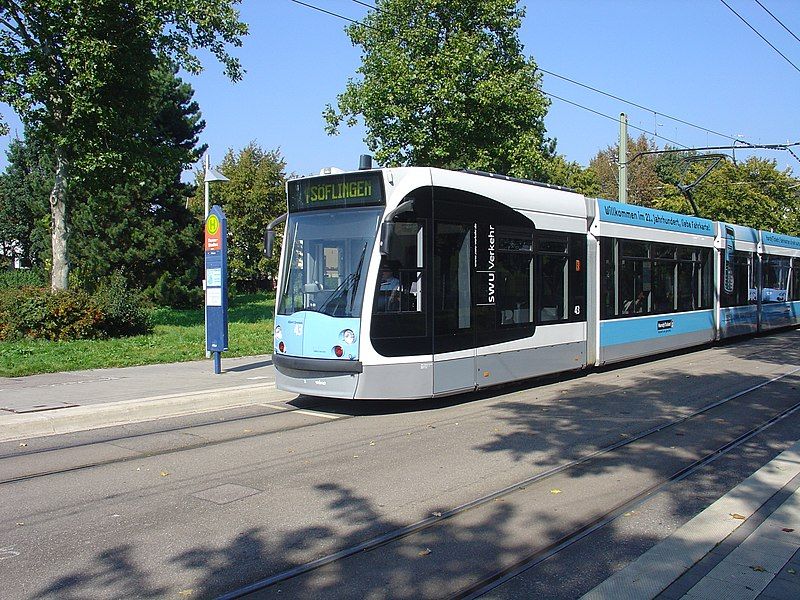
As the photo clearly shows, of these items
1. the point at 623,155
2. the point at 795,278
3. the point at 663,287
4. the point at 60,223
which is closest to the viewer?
the point at 663,287

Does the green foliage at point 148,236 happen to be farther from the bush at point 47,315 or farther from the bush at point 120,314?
the bush at point 47,315

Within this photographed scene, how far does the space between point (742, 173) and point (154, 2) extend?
41.5m

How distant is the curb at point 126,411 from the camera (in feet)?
30.6

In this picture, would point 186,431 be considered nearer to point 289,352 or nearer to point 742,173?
point 289,352

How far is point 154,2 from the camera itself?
2042 centimetres

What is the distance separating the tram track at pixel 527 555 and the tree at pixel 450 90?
46.2ft

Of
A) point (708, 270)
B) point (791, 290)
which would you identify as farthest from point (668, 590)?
point (791, 290)

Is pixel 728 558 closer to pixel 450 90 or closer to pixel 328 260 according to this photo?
pixel 328 260

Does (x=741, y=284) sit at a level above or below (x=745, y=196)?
below

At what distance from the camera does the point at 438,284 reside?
10.2m

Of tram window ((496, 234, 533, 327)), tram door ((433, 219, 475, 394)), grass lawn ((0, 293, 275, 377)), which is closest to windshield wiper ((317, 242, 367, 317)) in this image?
tram door ((433, 219, 475, 394))

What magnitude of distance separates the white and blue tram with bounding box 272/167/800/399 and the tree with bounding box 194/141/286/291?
126 ft

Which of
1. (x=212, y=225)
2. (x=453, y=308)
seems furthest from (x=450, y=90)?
(x=453, y=308)

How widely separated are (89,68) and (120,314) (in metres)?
6.79
